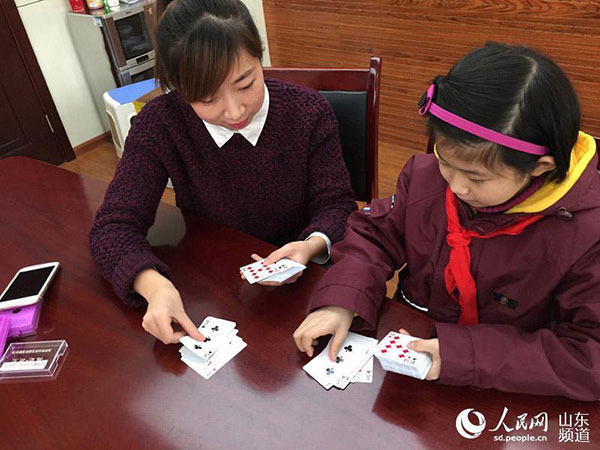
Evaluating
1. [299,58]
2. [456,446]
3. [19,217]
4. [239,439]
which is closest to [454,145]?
[456,446]

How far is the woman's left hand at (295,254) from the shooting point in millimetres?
1000

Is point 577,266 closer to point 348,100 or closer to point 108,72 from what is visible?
point 348,100

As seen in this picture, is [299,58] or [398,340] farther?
[299,58]

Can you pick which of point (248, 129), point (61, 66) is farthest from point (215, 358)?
point (61, 66)

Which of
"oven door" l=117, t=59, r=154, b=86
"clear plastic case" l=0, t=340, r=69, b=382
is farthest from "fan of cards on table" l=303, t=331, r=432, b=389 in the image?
"oven door" l=117, t=59, r=154, b=86

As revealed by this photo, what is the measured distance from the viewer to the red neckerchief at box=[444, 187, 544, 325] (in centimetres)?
92

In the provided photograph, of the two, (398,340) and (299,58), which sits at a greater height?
(398,340)

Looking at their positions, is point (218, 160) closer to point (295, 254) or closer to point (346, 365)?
Result: point (295, 254)

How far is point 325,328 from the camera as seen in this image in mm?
846

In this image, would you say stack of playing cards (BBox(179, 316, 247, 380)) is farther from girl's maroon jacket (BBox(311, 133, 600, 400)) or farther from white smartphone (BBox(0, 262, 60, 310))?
white smartphone (BBox(0, 262, 60, 310))

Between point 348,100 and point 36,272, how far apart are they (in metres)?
0.89

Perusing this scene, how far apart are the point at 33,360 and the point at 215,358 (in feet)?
1.12

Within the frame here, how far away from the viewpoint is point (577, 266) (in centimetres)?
81

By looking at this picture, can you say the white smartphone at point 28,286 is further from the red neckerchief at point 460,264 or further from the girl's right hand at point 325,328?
the red neckerchief at point 460,264
